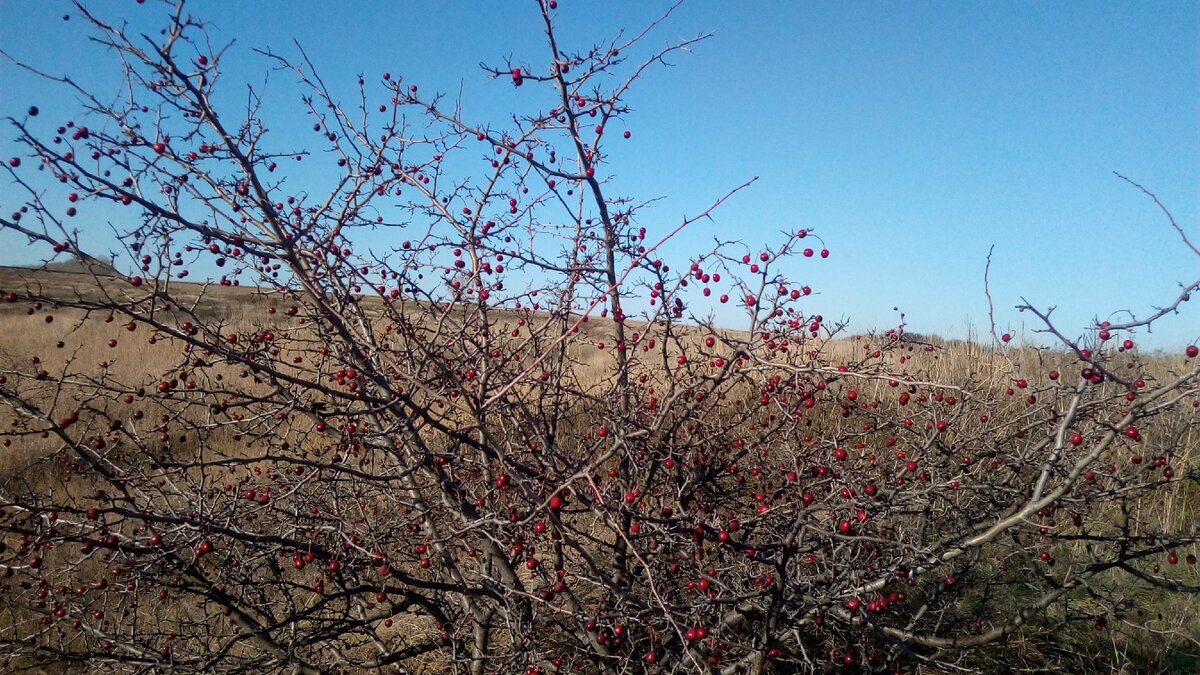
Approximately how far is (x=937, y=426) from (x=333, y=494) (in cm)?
244

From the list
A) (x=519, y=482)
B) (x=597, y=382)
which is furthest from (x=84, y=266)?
(x=597, y=382)

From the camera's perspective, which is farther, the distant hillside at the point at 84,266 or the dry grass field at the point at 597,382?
the dry grass field at the point at 597,382

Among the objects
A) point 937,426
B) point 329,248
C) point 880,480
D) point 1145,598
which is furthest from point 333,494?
point 1145,598

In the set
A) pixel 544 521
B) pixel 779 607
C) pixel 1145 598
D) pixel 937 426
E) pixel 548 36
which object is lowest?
pixel 1145 598

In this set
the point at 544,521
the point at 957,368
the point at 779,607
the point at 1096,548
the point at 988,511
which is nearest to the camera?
the point at 779,607

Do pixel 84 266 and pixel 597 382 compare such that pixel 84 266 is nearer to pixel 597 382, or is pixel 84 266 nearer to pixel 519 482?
pixel 519 482

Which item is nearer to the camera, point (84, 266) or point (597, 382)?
point (84, 266)

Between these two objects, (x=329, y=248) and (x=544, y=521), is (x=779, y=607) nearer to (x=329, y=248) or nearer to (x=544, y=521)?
(x=544, y=521)

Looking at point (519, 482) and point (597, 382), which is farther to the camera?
point (597, 382)

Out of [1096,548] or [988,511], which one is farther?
[1096,548]

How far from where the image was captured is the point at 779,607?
240 centimetres

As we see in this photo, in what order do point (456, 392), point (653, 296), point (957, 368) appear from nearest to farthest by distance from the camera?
point (456, 392) → point (653, 296) → point (957, 368)

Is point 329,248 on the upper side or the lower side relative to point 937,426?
upper

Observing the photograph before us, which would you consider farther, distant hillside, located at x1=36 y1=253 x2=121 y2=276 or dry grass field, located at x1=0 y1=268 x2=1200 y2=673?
dry grass field, located at x1=0 y1=268 x2=1200 y2=673
